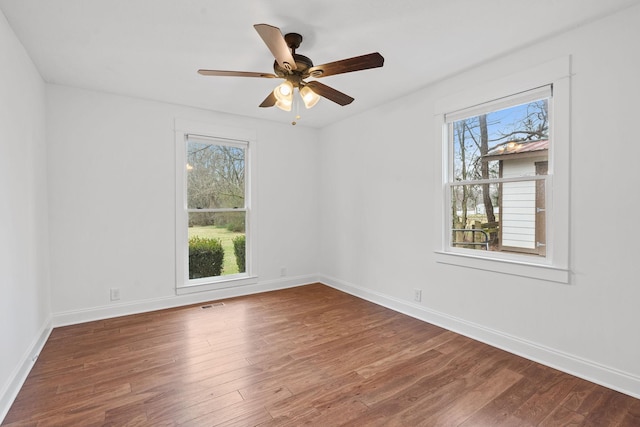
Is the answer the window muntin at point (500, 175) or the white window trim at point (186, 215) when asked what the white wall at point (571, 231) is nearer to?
the window muntin at point (500, 175)

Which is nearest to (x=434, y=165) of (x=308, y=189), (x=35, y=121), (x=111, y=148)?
(x=308, y=189)

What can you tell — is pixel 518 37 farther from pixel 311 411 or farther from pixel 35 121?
pixel 35 121

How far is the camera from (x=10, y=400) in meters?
2.04

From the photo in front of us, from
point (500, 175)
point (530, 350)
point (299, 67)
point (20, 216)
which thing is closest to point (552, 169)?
point (500, 175)

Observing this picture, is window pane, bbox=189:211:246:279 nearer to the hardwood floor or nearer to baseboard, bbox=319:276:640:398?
the hardwood floor

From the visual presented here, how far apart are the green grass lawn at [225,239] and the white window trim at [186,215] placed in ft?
0.38

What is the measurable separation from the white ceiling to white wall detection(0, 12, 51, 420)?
269 mm

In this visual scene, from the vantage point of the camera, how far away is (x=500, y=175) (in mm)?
2953

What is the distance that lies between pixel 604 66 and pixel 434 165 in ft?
4.89

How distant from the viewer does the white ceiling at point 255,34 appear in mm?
2092

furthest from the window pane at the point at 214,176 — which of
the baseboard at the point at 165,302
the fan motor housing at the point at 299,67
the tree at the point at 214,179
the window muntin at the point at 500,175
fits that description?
the window muntin at the point at 500,175

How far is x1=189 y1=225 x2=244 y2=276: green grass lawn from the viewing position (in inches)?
171

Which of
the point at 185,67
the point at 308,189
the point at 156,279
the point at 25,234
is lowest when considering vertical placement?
Answer: the point at 156,279

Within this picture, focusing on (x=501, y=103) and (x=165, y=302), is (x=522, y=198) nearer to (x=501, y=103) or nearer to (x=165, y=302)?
(x=501, y=103)
